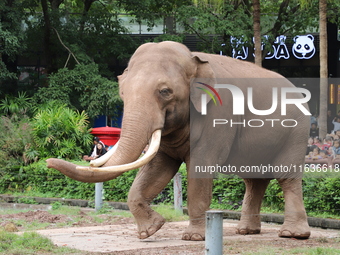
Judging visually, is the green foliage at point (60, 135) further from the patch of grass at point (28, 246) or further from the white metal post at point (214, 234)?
the white metal post at point (214, 234)

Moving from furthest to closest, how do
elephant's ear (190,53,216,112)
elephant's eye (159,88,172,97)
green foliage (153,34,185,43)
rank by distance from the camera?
green foliage (153,34,185,43), elephant's ear (190,53,216,112), elephant's eye (159,88,172,97)

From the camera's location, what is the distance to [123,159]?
7156 millimetres

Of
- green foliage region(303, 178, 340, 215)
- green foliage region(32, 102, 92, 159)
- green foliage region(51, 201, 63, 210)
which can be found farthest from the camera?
green foliage region(32, 102, 92, 159)

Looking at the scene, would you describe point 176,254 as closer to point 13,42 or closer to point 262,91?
point 262,91

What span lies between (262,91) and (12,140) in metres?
10.7

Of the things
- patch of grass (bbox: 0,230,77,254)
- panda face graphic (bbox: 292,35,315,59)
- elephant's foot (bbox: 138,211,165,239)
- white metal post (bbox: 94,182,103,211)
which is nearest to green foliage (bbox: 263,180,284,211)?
white metal post (bbox: 94,182,103,211)

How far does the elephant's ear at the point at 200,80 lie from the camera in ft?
27.3

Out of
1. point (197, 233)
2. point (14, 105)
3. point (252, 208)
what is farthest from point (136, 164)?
point (14, 105)

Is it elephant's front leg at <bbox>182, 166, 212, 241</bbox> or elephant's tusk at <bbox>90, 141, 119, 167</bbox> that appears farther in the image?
→ elephant's front leg at <bbox>182, 166, 212, 241</bbox>

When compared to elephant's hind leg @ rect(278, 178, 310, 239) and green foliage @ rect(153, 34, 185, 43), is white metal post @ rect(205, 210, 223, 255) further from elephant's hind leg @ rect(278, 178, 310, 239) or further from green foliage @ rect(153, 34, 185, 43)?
green foliage @ rect(153, 34, 185, 43)

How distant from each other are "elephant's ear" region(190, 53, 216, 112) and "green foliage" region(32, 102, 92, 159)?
10373 millimetres

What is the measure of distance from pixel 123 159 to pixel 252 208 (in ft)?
11.4

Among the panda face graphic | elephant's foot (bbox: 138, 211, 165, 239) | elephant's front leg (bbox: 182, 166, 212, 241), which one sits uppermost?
the panda face graphic

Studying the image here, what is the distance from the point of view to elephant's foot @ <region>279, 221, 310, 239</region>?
9102mm
